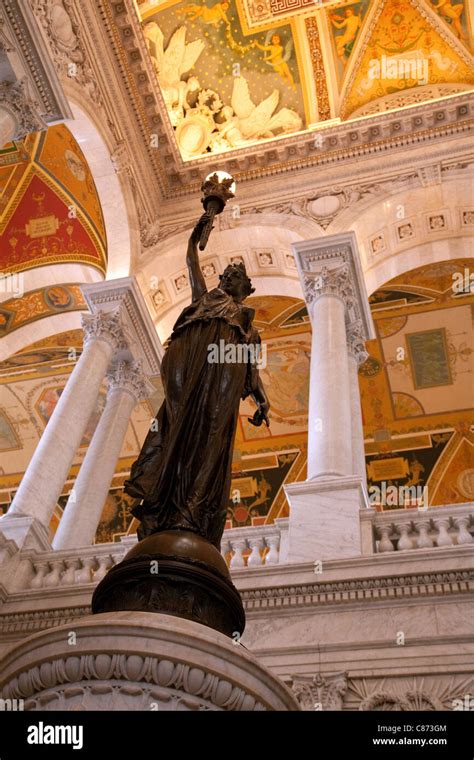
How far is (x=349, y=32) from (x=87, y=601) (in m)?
9.10

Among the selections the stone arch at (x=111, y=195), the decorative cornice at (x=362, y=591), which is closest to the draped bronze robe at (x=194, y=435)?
the decorative cornice at (x=362, y=591)

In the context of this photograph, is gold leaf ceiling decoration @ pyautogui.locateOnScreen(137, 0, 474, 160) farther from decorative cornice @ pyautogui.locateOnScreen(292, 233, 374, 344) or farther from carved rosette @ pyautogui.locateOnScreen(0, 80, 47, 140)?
carved rosette @ pyautogui.locateOnScreen(0, 80, 47, 140)

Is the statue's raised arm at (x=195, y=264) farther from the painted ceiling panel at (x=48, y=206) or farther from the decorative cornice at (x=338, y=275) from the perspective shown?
the painted ceiling panel at (x=48, y=206)

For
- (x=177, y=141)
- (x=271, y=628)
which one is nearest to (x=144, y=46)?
(x=177, y=141)

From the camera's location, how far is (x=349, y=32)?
1158 centimetres

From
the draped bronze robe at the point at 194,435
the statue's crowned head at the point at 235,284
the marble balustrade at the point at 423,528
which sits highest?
the marble balustrade at the point at 423,528

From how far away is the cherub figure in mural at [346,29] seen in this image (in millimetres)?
11500

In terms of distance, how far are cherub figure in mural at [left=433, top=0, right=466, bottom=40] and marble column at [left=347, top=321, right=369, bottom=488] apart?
496 centimetres

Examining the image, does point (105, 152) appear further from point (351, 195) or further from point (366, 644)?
point (366, 644)

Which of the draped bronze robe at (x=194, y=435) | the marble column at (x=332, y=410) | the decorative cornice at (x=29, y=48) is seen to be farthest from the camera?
the decorative cornice at (x=29, y=48)

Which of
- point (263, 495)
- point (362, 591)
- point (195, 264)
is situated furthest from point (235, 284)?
point (263, 495)

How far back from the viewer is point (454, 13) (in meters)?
11.2

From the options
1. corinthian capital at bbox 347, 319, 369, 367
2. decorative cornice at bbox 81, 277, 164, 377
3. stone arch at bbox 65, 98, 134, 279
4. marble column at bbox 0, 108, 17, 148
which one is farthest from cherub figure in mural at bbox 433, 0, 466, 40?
marble column at bbox 0, 108, 17, 148

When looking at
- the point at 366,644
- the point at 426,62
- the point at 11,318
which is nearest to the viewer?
the point at 366,644
